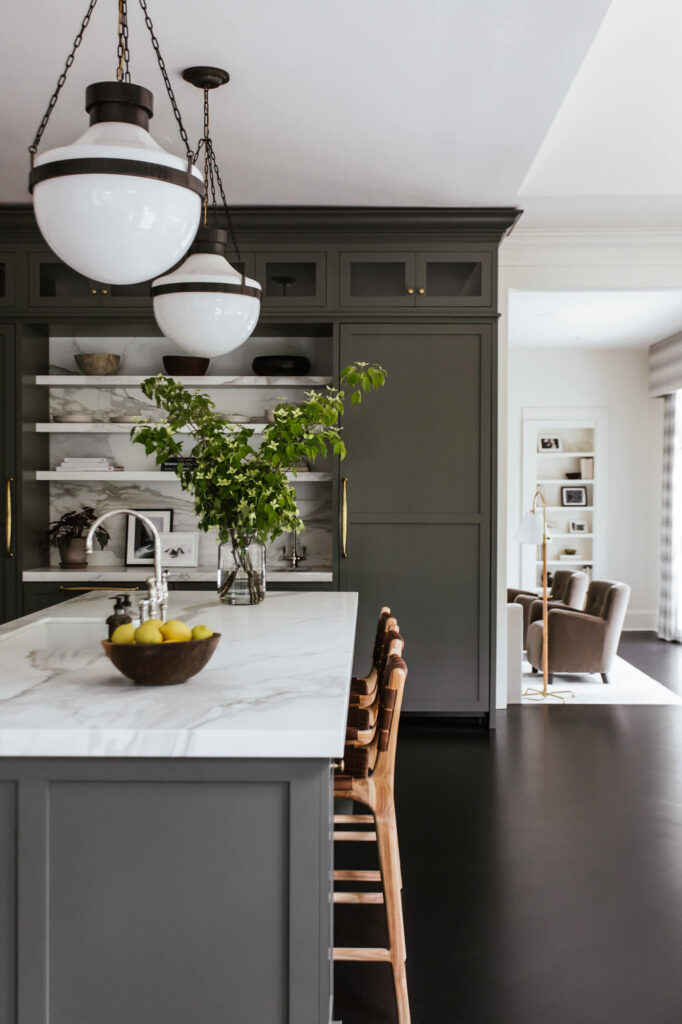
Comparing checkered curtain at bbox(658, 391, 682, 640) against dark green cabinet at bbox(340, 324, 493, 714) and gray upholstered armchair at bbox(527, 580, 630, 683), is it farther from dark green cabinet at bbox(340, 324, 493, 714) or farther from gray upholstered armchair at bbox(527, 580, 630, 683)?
dark green cabinet at bbox(340, 324, 493, 714)

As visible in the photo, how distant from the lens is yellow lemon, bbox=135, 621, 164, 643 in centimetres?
175

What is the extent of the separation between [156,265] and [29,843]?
1.13 meters

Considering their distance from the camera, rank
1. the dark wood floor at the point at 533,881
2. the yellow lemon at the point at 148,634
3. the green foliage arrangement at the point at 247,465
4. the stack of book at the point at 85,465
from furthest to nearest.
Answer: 1. the stack of book at the point at 85,465
2. the green foliage arrangement at the point at 247,465
3. the dark wood floor at the point at 533,881
4. the yellow lemon at the point at 148,634

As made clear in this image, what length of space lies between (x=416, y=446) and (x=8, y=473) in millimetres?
2240

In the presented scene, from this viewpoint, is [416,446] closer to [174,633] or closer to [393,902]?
[393,902]

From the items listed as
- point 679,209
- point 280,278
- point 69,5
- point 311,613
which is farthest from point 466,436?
point 69,5

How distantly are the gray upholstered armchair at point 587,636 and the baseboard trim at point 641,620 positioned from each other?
2897 mm

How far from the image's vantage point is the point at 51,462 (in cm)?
521

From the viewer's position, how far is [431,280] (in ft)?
15.6

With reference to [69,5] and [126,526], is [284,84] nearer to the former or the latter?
[69,5]

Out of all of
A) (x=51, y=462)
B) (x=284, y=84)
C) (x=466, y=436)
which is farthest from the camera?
(x=51, y=462)

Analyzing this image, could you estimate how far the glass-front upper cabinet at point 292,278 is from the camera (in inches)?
185

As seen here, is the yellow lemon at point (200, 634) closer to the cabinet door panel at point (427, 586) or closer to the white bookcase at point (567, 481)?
the cabinet door panel at point (427, 586)

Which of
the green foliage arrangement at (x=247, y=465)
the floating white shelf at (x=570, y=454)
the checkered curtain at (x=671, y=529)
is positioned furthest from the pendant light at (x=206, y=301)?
the floating white shelf at (x=570, y=454)
